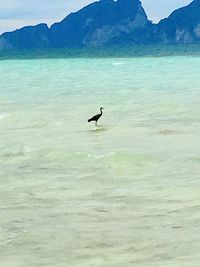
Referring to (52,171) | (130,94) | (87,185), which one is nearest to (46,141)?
(52,171)

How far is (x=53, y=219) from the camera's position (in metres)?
9.07

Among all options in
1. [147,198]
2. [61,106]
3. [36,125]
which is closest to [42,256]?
[147,198]

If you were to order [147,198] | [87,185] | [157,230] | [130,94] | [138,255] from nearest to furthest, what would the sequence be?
[138,255]
[157,230]
[147,198]
[87,185]
[130,94]

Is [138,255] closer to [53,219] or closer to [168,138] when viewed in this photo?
[53,219]

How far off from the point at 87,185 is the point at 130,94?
80.3ft

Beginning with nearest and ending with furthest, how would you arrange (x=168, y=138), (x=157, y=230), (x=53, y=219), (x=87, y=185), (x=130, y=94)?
(x=157, y=230) < (x=53, y=219) < (x=87, y=185) < (x=168, y=138) < (x=130, y=94)

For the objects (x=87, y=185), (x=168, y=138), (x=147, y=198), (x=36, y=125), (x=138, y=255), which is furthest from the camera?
(x=36, y=125)

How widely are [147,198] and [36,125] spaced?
12.7 meters

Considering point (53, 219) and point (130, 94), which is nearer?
point (53, 219)

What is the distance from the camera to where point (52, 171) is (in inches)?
513

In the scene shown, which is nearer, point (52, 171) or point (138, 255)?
point (138, 255)

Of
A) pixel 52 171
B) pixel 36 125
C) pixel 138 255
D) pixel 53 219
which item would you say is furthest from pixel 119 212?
pixel 36 125

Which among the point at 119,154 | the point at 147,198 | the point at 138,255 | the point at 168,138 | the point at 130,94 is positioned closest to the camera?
the point at 138,255

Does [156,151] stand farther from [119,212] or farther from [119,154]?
[119,212]
